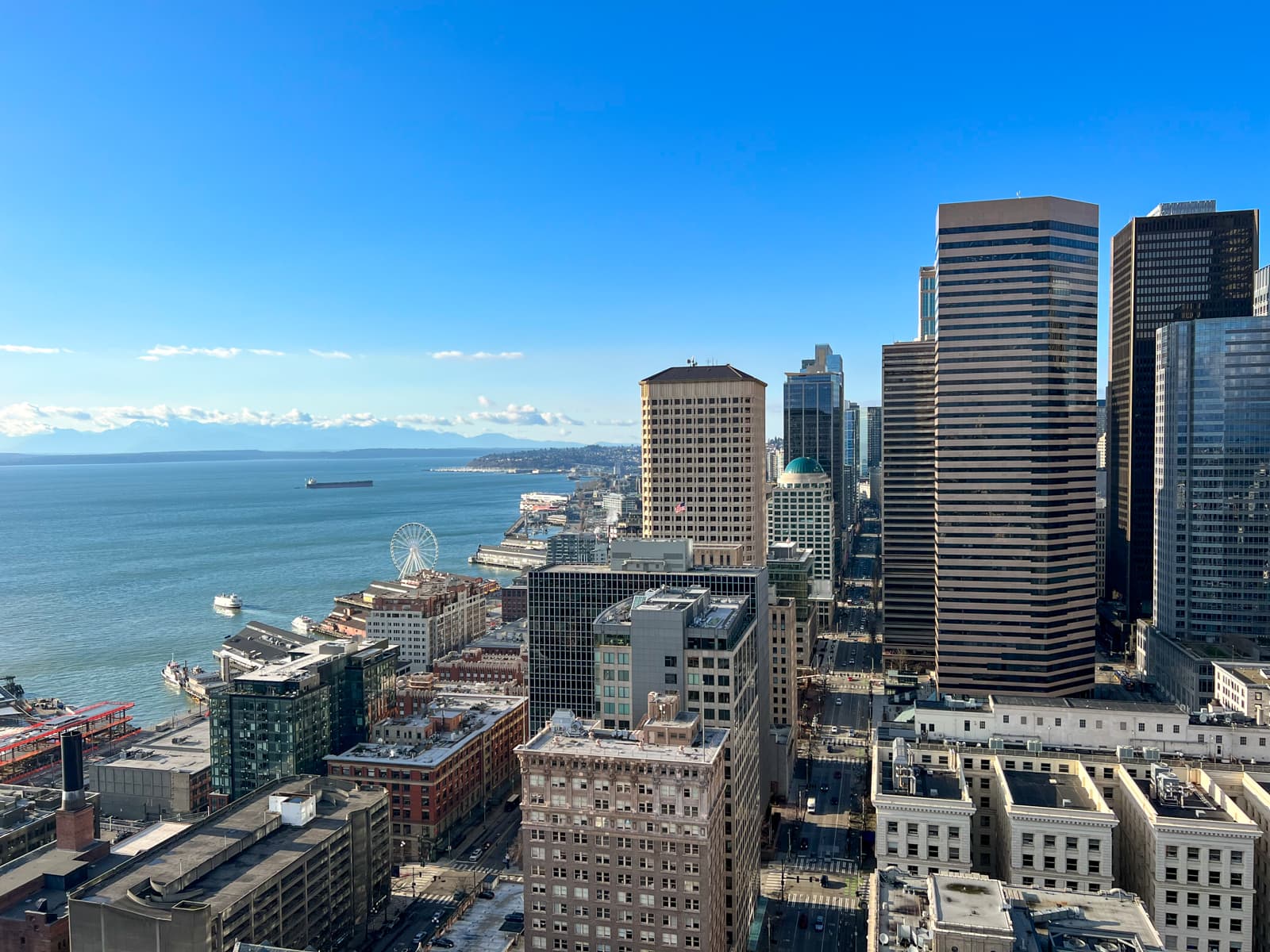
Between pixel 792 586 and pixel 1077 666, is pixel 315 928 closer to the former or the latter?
pixel 792 586

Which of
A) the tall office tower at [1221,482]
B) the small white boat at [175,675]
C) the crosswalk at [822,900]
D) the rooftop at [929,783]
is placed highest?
the tall office tower at [1221,482]

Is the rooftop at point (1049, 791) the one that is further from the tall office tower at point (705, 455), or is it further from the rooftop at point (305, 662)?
the rooftop at point (305, 662)

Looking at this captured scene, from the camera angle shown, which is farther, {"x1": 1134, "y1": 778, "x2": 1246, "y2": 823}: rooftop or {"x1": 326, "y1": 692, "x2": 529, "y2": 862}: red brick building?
{"x1": 326, "y1": 692, "x2": 529, "y2": 862}: red brick building

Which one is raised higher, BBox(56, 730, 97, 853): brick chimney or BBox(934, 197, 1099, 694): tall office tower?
BBox(934, 197, 1099, 694): tall office tower

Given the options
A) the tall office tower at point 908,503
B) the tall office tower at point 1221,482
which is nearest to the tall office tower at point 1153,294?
the tall office tower at point 1221,482

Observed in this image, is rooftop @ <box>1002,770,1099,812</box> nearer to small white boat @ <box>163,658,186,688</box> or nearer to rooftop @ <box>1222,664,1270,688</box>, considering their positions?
rooftop @ <box>1222,664,1270,688</box>

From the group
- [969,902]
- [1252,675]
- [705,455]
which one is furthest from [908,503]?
[969,902]

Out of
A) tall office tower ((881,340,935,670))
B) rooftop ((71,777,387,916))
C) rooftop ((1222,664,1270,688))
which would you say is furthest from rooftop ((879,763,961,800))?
tall office tower ((881,340,935,670))
